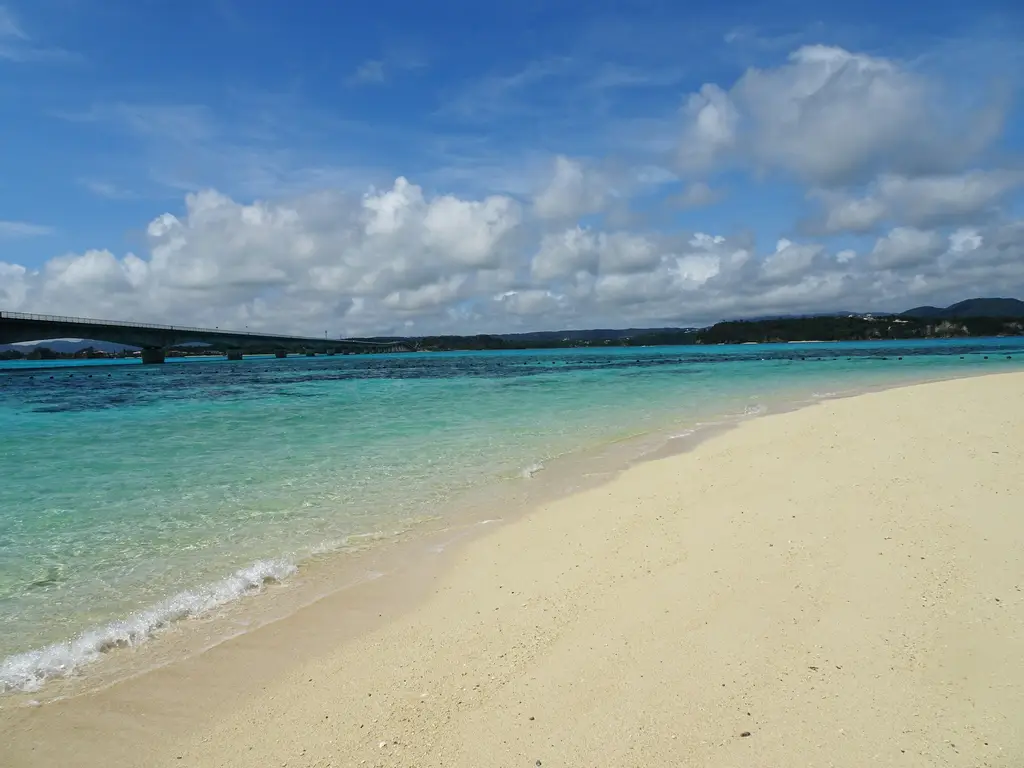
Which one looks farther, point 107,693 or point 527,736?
point 107,693

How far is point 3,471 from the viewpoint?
1397cm

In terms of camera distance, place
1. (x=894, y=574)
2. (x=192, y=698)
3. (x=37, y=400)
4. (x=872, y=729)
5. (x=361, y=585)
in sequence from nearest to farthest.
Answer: (x=872, y=729) → (x=192, y=698) → (x=894, y=574) → (x=361, y=585) → (x=37, y=400)

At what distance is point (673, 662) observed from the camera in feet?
14.1

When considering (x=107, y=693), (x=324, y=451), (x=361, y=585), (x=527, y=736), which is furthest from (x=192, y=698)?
(x=324, y=451)

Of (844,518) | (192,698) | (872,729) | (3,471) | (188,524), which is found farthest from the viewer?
(3,471)

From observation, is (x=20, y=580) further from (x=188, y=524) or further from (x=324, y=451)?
(x=324, y=451)

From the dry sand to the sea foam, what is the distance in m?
0.61

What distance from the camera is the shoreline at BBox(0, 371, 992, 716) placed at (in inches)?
190

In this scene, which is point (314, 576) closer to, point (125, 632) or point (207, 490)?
point (125, 632)

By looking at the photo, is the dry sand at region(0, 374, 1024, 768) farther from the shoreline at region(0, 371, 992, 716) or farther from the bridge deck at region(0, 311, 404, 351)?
the bridge deck at region(0, 311, 404, 351)

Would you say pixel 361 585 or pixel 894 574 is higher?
pixel 894 574

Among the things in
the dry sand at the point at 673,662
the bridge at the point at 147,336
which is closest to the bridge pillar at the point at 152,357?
the bridge at the point at 147,336

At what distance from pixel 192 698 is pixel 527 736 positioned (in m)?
2.59

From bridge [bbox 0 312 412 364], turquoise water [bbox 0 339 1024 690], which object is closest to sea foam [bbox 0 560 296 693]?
turquoise water [bbox 0 339 1024 690]
